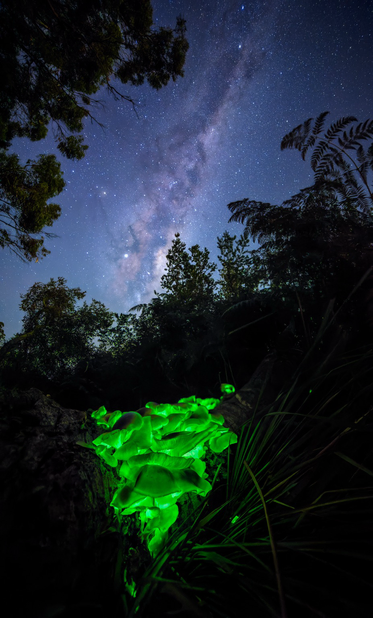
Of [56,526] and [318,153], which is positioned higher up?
[318,153]

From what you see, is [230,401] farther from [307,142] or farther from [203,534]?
[307,142]

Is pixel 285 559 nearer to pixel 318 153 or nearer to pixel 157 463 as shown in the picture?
pixel 157 463

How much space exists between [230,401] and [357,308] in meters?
1.62

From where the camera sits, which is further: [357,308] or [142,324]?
[142,324]

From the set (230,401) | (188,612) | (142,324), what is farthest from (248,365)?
(188,612)

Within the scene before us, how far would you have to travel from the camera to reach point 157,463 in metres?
0.79

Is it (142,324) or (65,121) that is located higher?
(65,121)

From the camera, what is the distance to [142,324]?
434cm

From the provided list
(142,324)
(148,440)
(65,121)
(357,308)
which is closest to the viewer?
(148,440)

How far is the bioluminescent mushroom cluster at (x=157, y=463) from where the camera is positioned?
69 centimetres

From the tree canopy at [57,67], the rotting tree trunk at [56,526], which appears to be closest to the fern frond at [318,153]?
the tree canopy at [57,67]

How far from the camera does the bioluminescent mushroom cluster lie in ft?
2.26

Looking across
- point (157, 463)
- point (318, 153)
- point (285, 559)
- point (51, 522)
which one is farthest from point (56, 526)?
A: point (318, 153)

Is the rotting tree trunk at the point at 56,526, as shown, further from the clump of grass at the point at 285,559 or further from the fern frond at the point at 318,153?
the fern frond at the point at 318,153
